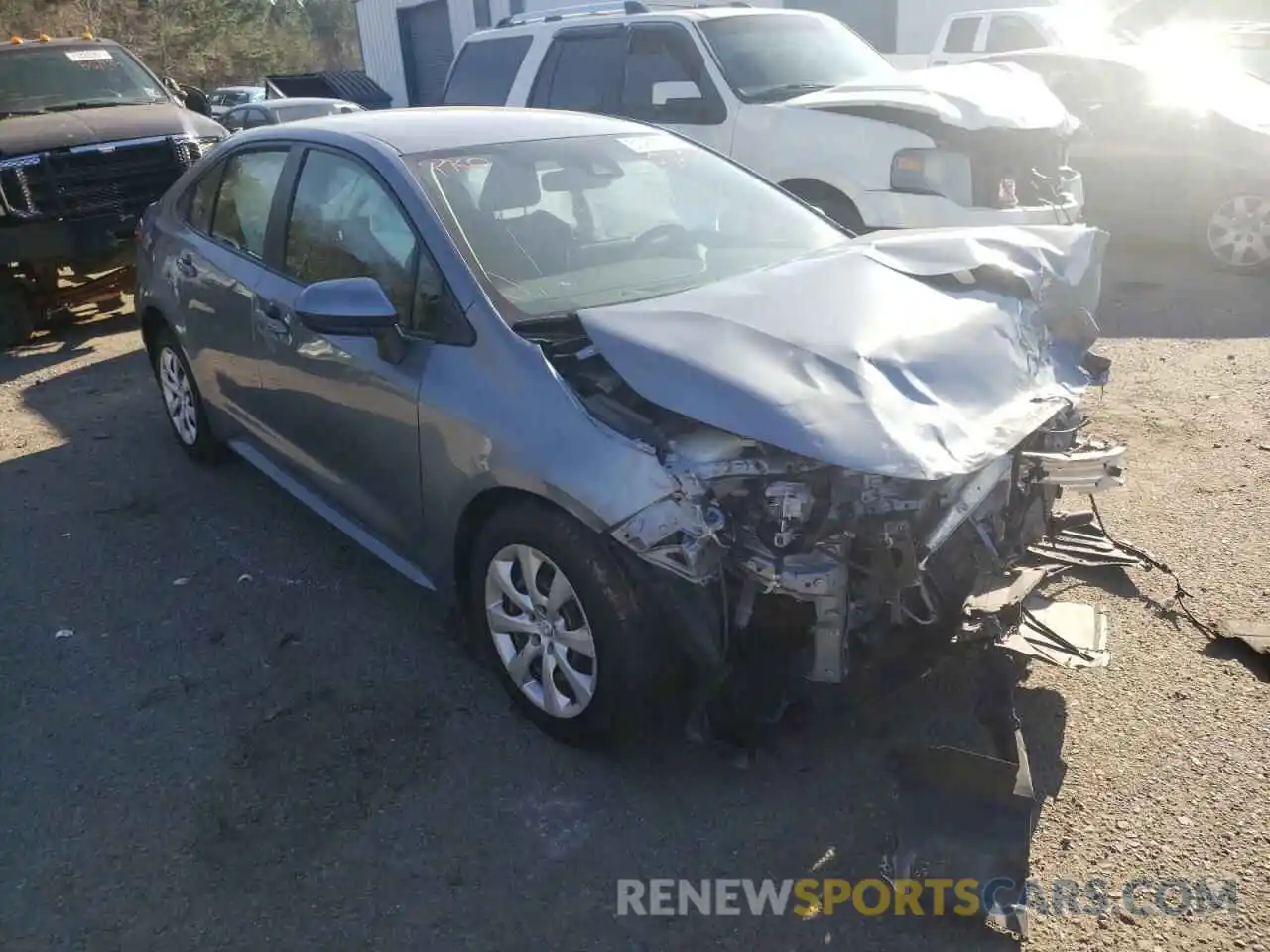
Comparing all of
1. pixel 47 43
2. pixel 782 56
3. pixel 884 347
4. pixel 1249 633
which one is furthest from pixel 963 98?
pixel 47 43

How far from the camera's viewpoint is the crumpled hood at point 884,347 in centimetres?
267

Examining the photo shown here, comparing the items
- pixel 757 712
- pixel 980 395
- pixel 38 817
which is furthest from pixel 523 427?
pixel 38 817

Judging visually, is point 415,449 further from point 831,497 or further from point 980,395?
point 980,395

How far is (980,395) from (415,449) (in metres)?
1.74

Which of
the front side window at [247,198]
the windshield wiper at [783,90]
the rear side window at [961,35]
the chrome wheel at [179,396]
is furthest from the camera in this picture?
the rear side window at [961,35]

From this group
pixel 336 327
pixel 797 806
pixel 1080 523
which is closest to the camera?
pixel 797 806

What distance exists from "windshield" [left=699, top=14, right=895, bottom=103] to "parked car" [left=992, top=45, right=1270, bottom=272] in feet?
6.38

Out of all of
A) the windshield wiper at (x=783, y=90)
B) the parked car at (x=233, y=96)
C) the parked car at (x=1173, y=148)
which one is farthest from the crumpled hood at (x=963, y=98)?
the parked car at (x=233, y=96)

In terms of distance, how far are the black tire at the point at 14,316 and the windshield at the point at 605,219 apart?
607 centimetres

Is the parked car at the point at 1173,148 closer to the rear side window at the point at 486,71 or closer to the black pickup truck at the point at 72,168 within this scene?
the rear side window at the point at 486,71

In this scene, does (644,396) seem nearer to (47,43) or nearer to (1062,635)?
(1062,635)

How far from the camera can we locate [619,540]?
2.79 metres

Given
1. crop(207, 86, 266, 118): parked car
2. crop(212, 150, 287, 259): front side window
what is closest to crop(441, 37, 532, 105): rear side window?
crop(212, 150, 287, 259): front side window

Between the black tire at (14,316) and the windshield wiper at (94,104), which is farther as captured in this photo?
the windshield wiper at (94,104)
